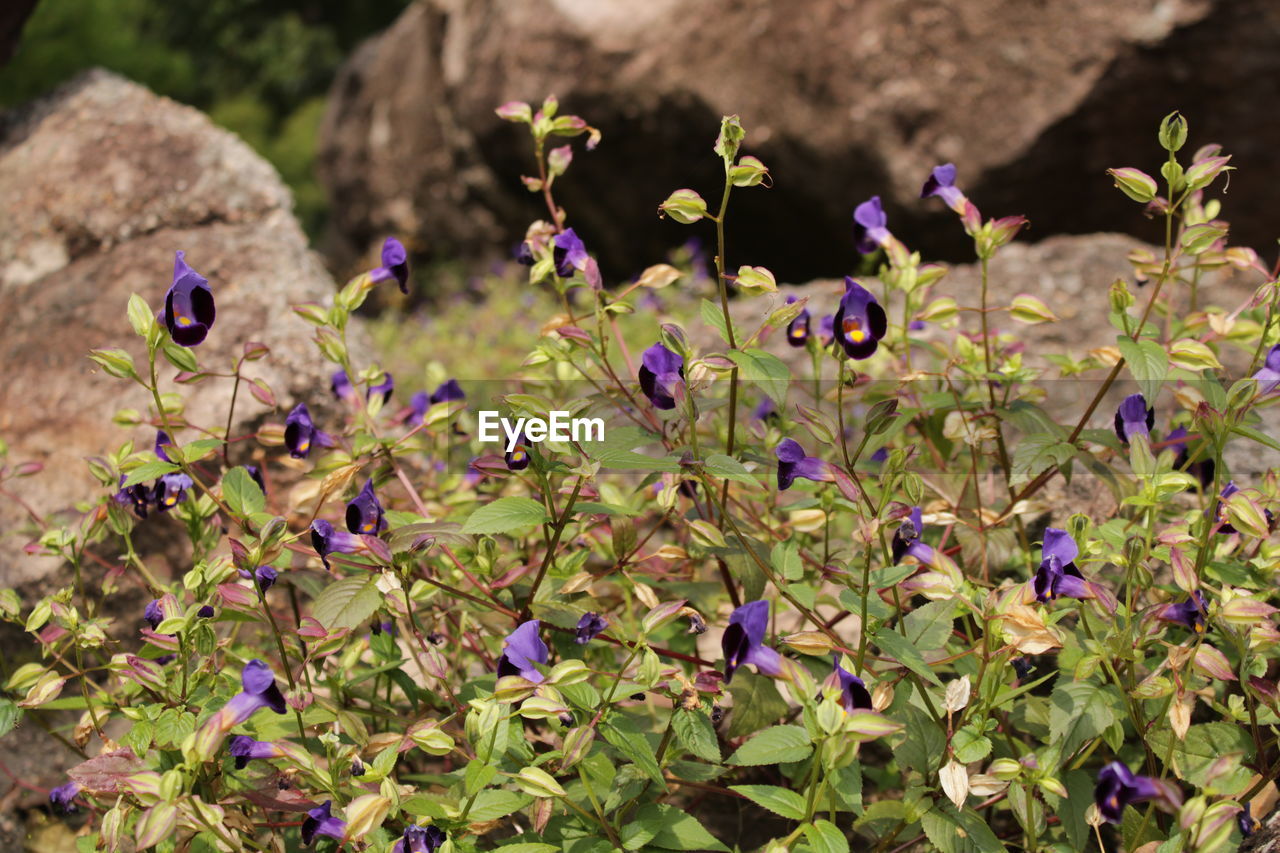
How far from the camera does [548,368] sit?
→ 2.03m

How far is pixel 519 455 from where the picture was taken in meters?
1.40

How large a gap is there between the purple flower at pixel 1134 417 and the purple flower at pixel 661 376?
25.3 inches

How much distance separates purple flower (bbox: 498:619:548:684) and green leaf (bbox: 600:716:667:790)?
0.10 metres

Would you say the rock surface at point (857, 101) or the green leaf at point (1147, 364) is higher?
the green leaf at point (1147, 364)

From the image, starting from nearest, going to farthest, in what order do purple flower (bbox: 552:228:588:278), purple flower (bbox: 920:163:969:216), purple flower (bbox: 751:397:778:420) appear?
purple flower (bbox: 552:228:588:278)
purple flower (bbox: 920:163:969:216)
purple flower (bbox: 751:397:778:420)

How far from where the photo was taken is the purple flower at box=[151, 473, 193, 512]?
1.58 m

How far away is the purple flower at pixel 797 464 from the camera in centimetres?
131

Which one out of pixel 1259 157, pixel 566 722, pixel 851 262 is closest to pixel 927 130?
pixel 851 262

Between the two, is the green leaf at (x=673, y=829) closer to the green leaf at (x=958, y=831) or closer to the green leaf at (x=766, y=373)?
the green leaf at (x=958, y=831)

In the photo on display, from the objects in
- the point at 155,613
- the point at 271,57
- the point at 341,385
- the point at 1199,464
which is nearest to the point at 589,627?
the point at 155,613

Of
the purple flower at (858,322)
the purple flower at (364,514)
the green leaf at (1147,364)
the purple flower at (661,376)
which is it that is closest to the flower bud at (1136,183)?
the green leaf at (1147,364)

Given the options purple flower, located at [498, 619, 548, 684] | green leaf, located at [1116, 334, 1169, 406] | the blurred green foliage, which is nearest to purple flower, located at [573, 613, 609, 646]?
purple flower, located at [498, 619, 548, 684]

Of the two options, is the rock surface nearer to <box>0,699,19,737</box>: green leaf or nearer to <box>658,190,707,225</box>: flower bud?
<box>658,190,707,225</box>: flower bud

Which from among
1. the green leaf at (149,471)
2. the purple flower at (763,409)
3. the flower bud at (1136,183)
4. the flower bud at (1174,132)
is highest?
the flower bud at (1174,132)
